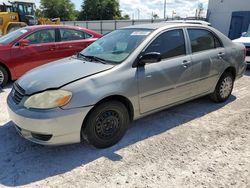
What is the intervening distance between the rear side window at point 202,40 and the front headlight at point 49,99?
7.87 feet

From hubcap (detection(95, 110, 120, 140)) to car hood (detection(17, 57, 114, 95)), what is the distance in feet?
1.87

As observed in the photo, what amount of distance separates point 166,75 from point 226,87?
1.88 meters

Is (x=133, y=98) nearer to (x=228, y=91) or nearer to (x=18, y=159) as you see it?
(x=18, y=159)

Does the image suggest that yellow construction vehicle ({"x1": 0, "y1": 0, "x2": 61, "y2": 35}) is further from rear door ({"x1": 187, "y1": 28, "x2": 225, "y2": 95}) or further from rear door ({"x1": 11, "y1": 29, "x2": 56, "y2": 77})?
rear door ({"x1": 187, "y1": 28, "x2": 225, "y2": 95})

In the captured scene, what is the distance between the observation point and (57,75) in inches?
128

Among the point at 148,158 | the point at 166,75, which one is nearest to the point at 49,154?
the point at 148,158

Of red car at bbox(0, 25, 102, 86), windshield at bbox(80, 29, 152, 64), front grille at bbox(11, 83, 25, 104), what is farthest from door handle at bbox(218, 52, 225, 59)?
red car at bbox(0, 25, 102, 86)

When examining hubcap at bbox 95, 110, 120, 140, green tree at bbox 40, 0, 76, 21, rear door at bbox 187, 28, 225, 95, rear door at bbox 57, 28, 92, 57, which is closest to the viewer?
hubcap at bbox 95, 110, 120, 140

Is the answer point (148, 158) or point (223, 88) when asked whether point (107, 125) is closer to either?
point (148, 158)

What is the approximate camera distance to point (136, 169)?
115 inches

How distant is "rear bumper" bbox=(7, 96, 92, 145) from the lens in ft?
9.38

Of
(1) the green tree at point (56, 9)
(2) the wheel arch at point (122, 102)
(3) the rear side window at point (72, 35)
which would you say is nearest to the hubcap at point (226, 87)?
(2) the wheel arch at point (122, 102)

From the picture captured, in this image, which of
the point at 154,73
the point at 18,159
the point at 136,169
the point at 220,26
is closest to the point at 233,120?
the point at 154,73

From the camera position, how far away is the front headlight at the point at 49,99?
2.90m
